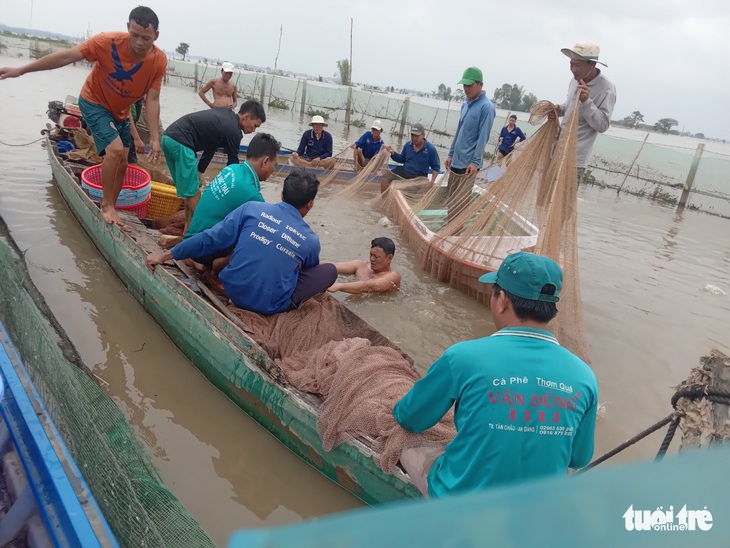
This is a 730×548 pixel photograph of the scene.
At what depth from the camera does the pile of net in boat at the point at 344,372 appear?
8.43 ft

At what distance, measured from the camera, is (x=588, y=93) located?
14.4 ft

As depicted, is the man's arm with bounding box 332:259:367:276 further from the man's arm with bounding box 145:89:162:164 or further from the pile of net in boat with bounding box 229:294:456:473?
the man's arm with bounding box 145:89:162:164

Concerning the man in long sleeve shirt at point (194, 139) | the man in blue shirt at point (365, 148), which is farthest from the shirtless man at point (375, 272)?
the man in blue shirt at point (365, 148)

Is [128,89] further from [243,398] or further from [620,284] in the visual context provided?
[620,284]

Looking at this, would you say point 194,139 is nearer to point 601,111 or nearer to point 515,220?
point 515,220

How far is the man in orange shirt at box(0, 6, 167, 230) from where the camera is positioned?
14.3ft

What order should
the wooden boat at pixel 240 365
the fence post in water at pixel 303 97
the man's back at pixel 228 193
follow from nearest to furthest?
the wooden boat at pixel 240 365
the man's back at pixel 228 193
the fence post in water at pixel 303 97

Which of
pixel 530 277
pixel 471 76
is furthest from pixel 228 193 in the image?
pixel 471 76

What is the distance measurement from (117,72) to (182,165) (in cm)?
99

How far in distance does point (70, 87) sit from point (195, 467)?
A: 2347cm

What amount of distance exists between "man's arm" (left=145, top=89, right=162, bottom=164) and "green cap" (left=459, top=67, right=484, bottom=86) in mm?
3543

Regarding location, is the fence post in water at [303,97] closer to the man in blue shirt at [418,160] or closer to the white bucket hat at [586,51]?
the man in blue shirt at [418,160]

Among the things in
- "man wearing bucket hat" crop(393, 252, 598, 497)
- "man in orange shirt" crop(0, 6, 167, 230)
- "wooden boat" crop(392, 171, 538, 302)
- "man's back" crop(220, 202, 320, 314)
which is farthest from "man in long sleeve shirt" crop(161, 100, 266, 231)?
"man wearing bucket hat" crop(393, 252, 598, 497)

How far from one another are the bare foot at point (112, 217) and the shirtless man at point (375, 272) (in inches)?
81.7
